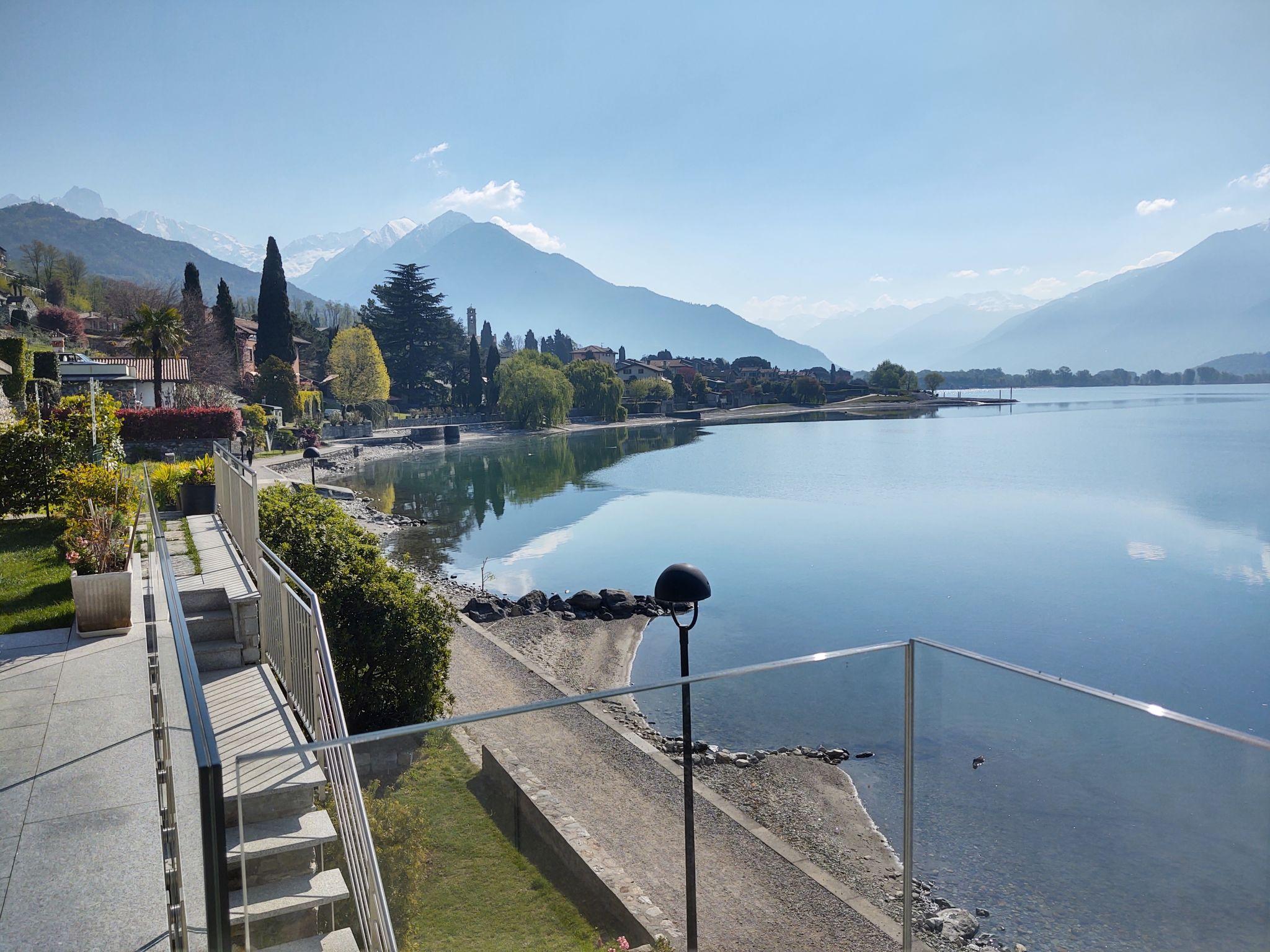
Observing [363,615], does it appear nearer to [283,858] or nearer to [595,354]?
[283,858]

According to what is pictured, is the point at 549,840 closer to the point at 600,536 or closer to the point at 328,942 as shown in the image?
the point at 328,942

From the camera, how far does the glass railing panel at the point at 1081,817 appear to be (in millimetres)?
2193

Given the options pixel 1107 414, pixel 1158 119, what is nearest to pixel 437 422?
pixel 1158 119

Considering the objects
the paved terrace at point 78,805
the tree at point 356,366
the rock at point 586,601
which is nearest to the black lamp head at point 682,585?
the paved terrace at point 78,805

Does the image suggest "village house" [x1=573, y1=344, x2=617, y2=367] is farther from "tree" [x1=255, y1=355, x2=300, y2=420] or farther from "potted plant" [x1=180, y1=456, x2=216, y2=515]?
"potted plant" [x1=180, y1=456, x2=216, y2=515]

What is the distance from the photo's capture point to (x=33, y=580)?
7.43 m

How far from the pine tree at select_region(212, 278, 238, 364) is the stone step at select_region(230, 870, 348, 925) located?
155 feet

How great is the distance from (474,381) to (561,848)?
7135 centimetres

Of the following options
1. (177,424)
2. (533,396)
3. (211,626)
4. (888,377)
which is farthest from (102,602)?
(888,377)

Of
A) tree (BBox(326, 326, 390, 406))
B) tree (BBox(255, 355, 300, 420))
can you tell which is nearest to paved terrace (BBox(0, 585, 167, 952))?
tree (BBox(255, 355, 300, 420))

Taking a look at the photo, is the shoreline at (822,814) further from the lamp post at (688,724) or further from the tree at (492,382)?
the tree at (492,382)

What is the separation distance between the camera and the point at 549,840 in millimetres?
2480

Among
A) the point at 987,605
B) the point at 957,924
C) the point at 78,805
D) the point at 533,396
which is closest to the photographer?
the point at 957,924

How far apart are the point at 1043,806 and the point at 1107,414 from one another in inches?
4226
